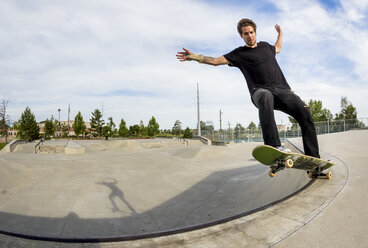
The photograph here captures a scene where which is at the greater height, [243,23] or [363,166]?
[243,23]

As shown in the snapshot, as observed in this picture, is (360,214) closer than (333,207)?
Yes

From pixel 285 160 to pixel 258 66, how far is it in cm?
151

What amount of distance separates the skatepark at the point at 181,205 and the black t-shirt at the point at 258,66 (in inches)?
68.8

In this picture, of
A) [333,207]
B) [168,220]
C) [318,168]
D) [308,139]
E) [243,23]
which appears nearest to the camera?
[333,207]

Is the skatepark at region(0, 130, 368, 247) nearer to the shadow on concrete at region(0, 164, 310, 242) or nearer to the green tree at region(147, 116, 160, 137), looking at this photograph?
the shadow on concrete at region(0, 164, 310, 242)

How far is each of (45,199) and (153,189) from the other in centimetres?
368

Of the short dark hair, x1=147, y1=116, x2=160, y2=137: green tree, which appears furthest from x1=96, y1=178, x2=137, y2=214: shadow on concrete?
x1=147, y1=116, x2=160, y2=137: green tree

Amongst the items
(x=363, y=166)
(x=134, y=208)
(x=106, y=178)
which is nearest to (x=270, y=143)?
(x=363, y=166)

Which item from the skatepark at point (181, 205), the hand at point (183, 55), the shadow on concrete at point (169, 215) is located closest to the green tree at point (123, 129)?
the skatepark at point (181, 205)

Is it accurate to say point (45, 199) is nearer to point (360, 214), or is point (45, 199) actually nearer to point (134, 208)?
point (134, 208)

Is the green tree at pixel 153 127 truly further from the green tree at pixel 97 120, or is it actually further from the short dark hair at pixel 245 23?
the short dark hair at pixel 245 23

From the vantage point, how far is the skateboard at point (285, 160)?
10.0 ft

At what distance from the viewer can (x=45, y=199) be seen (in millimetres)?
7090

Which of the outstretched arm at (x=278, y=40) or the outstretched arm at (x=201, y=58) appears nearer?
the outstretched arm at (x=201, y=58)
